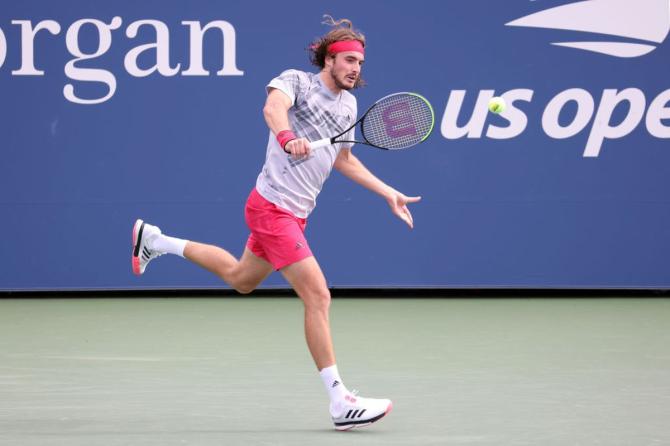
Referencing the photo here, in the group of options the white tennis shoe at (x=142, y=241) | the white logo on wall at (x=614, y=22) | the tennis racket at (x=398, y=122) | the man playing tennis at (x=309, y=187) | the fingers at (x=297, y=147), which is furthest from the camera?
the white logo on wall at (x=614, y=22)

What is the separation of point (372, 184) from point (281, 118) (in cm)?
57

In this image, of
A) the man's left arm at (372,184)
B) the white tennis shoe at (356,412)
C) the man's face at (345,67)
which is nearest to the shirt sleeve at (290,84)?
the man's face at (345,67)

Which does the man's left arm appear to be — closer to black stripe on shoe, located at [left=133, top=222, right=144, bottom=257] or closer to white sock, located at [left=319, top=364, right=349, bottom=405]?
white sock, located at [left=319, top=364, right=349, bottom=405]

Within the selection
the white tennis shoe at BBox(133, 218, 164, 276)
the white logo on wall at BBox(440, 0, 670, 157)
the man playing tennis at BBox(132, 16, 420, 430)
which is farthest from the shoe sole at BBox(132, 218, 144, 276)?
the white logo on wall at BBox(440, 0, 670, 157)

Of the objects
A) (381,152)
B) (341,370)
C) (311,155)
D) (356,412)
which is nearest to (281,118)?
(311,155)

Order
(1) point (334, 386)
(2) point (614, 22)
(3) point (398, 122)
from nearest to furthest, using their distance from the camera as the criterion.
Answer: (1) point (334, 386), (3) point (398, 122), (2) point (614, 22)

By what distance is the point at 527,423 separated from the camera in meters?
4.82

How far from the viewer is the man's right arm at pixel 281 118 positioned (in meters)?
4.64

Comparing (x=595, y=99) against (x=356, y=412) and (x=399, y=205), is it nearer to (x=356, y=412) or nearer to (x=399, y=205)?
(x=399, y=205)

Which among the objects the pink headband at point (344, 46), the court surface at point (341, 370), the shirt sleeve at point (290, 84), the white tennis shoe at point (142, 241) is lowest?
the court surface at point (341, 370)

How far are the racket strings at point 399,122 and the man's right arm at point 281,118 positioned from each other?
570 mm

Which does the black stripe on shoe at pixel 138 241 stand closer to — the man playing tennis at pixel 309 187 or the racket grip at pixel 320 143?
the man playing tennis at pixel 309 187

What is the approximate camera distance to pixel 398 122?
5449mm

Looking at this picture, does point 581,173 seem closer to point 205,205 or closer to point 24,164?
point 205,205
